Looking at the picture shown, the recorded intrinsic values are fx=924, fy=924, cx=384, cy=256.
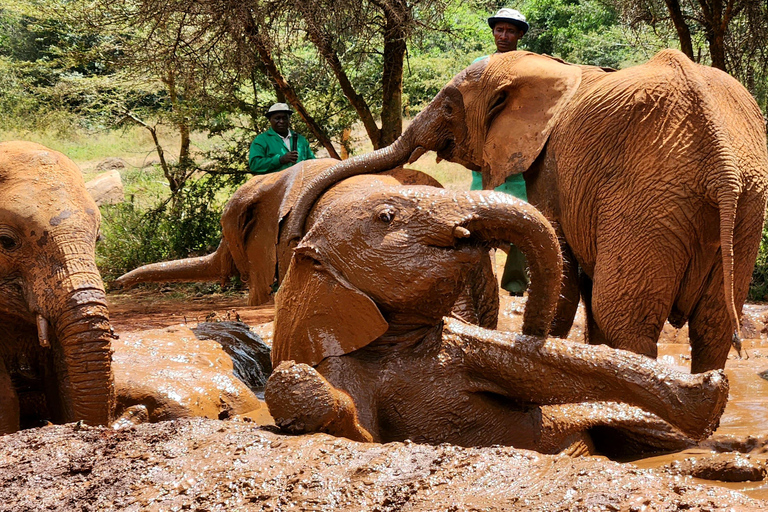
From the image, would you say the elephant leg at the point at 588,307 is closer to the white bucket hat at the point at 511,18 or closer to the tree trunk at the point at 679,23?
the white bucket hat at the point at 511,18

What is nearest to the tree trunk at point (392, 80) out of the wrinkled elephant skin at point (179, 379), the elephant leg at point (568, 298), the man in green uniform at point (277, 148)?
the man in green uniform at point (277, 148)

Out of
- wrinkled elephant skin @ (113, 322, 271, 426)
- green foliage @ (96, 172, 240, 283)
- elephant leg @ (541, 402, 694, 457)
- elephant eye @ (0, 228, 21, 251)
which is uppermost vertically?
elephant eye @ (0, 228, 21, 251)

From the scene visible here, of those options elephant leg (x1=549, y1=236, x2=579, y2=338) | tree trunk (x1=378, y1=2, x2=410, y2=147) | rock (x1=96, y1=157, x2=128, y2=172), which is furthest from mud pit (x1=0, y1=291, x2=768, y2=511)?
rock (x1=96, y1=157, x2=128, y2=172)

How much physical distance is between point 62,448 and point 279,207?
3.56 m

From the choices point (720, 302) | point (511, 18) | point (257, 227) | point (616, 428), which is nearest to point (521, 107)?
point (720, 302)

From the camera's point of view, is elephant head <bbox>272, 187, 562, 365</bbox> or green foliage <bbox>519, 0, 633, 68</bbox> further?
green foliage <bbox>519, 0, 633, 68</bbox>

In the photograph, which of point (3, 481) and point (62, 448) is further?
point (62, 448)

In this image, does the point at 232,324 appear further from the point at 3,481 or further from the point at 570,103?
the point at 3,481

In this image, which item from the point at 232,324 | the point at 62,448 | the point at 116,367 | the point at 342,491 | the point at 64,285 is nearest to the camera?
the point at 342,491

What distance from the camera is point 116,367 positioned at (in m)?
4.91

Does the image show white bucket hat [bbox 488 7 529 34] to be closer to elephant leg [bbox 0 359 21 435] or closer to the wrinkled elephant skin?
the wrinkled elephant skin

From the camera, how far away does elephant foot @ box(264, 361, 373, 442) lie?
2947mm

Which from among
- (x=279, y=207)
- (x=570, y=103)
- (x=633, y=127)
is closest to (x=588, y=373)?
(x=633, y=127)

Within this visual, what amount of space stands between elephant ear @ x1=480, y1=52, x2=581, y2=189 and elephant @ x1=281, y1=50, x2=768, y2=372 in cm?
1
